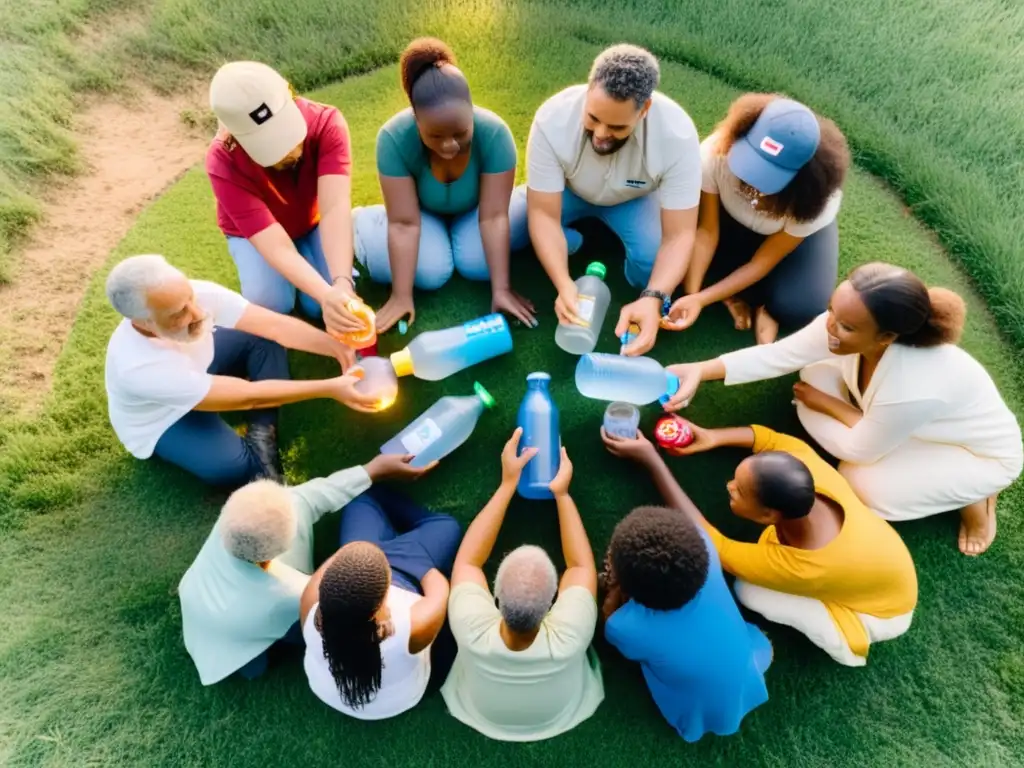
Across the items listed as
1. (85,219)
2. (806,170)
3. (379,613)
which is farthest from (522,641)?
(85,219)

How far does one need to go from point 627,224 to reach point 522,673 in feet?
8.33

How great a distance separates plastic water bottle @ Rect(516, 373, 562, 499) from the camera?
3561 millimetres

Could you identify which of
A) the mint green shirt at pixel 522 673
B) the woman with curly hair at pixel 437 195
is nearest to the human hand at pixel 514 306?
the woman with curly hair at pixel 437 195

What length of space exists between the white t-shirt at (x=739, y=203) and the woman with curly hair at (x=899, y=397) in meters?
0.55

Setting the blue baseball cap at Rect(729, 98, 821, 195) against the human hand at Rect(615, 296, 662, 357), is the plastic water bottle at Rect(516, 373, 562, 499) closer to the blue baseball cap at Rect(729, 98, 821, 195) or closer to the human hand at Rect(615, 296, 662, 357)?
the human hand at Rect(615, 296, 662, 357)

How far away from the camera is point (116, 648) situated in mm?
3314

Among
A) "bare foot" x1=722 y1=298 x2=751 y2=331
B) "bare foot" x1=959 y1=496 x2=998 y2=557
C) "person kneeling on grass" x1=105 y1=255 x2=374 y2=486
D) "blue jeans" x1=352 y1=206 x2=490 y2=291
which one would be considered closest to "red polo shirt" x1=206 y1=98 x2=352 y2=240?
"blue jeans" x1=352 y1=206 x2=490 y2=291

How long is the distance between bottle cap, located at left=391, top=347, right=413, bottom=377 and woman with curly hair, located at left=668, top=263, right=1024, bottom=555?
1.38m

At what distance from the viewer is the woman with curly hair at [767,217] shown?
3.38 m

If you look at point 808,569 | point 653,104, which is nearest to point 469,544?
point 808,569

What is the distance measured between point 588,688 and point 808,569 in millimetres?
1037

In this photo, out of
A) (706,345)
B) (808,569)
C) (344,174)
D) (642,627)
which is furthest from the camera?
(706,345)

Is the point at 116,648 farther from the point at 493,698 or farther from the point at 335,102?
the point at 335,102

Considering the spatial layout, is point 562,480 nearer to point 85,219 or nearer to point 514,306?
point 514,306
